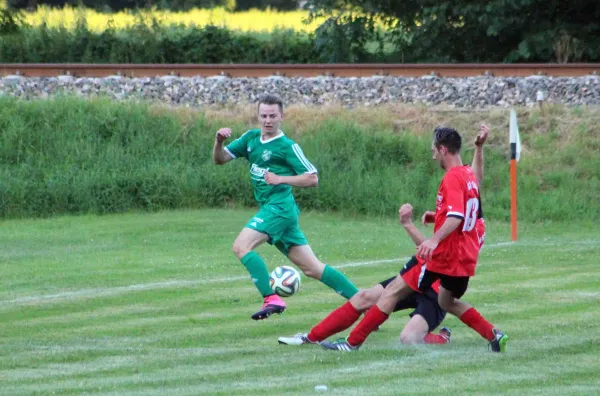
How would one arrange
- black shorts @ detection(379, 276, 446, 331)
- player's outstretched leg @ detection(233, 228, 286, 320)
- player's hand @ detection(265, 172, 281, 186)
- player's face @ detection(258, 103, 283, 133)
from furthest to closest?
1. player's face @ detection(258, 103, 283, 133)
2. player's outstretched leg @ detection(233, 228, 286, 320)
3. player's hand @ detection(265, 172, 281, 186)
4. black shorts @ detection(379, 276, 446, 331)

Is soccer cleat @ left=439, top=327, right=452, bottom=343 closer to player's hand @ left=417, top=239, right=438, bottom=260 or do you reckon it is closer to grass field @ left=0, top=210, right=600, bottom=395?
grass field @ left=0, top=210, right=600, bottom=395

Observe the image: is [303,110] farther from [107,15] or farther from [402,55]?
[107,15]

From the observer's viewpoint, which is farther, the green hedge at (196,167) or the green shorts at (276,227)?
the green hedge at (196,167)

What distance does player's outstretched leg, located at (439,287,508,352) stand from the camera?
790cm

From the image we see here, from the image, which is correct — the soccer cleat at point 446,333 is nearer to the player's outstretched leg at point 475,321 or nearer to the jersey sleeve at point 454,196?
the player's outstretched leg at point 475,321

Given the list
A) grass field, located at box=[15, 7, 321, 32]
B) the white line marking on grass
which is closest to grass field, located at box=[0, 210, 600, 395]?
the white line marking on grass

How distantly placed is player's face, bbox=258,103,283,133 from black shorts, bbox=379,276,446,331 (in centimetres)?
170

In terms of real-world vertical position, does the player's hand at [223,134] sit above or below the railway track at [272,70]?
above

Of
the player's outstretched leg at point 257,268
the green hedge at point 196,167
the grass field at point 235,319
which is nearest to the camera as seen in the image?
the grass field at point 235,319

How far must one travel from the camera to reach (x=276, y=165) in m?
9.40

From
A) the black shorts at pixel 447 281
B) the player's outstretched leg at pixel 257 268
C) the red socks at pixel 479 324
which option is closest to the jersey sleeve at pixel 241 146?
the player's outstretched leg at pixel 257 268

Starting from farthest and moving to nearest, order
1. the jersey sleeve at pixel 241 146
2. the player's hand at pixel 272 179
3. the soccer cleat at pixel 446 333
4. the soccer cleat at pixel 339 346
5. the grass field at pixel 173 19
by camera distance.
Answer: the grass field at pixel 173 19 < the jersey sleeve at pixel 241 146 < the player's hand at pixel 272 179 < the soccer cleat at pixel 446 333 < the soccer cleat at pixel 339 346

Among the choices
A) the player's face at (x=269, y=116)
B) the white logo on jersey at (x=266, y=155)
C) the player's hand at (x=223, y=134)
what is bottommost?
the white logo on jersey at (x=266, y=155)

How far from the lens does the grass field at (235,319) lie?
23.2 feet
